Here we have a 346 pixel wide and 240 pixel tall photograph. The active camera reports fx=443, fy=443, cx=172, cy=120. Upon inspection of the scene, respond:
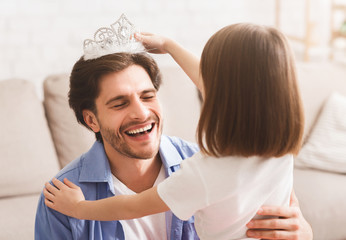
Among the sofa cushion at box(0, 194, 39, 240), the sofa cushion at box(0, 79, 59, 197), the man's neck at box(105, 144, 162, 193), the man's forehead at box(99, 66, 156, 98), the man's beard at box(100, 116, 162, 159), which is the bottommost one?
the sofa cushion at box(0, 194, 39, 240)

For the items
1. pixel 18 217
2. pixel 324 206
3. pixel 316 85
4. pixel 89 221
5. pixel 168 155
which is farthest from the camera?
pixel 316 85

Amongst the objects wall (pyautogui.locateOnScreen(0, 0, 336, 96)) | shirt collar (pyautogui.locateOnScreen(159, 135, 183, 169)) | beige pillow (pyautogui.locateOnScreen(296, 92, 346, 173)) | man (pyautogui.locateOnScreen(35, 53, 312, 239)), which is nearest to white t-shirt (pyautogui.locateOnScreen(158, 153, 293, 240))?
man (pyautogui.locateOnScreen(35, 53, 312, 239))

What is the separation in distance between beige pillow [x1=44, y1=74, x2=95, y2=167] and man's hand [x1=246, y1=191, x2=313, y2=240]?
3.98 feet

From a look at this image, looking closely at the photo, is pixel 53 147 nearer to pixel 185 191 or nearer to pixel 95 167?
pixel 95 167

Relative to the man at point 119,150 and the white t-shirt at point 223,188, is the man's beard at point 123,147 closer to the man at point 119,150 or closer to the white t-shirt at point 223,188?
the man at point 119,150

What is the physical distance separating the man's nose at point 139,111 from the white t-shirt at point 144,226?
0.26m

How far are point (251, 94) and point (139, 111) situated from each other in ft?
1.40

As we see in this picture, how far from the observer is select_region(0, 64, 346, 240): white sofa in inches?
82.7

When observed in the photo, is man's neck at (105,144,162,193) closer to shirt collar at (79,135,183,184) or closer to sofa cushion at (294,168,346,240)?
shirt collar at (79,135,183,184)

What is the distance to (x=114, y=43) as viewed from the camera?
143 cm

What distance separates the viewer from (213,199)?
1047 millimetres

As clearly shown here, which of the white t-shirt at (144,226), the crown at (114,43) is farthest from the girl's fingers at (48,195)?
the crown at (114,43)

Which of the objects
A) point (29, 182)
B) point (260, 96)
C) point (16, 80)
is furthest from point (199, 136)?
point (16, 80)

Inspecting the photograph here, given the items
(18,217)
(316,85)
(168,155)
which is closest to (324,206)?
(316,85)
